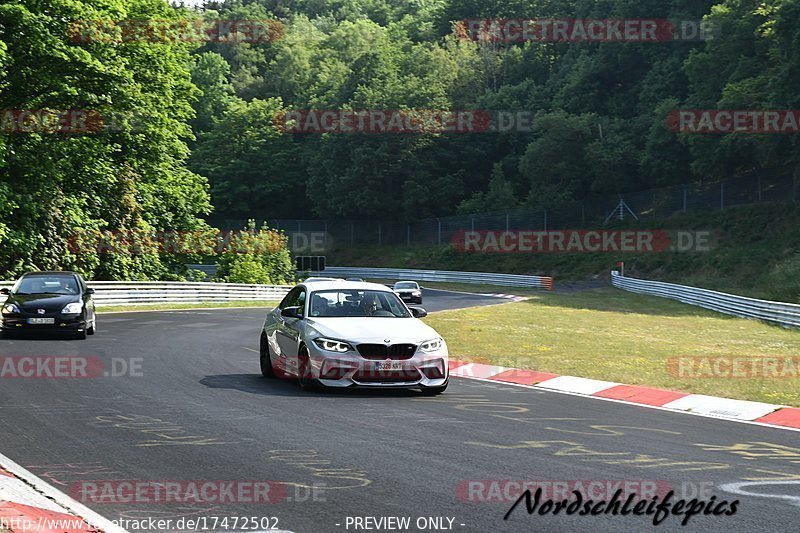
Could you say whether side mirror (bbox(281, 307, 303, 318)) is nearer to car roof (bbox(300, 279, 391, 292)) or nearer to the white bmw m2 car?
the white bmw m2 car

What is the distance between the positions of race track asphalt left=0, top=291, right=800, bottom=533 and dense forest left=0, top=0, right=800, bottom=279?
93.4ft

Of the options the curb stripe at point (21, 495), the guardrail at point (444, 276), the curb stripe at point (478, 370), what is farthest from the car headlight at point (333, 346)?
the guardrail at point (444, 276)

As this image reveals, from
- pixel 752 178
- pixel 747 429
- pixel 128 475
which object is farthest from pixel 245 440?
pixel 752 178

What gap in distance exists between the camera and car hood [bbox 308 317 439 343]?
47.1 ft

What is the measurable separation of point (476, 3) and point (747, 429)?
102 m

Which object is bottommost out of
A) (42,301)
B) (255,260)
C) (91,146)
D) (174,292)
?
(174,292)

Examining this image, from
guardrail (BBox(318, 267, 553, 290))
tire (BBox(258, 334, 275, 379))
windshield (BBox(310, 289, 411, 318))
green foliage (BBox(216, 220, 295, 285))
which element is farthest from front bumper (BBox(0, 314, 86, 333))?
guardrail (BBox(318, 267, 553, 290))

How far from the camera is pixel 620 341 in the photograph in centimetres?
2642

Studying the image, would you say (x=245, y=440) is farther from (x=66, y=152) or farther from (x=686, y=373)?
(x=66, y=152)

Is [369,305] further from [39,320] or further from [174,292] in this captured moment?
[174,292]

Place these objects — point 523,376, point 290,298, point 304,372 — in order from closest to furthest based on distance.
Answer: point 304,372 < point 290,298 < point 523,376

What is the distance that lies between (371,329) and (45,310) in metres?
11.6

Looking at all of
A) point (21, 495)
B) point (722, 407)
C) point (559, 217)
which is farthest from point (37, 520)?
point (559, 217)

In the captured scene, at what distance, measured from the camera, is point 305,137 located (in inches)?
4173
